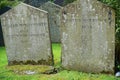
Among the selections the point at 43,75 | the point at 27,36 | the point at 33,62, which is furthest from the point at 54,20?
the point at 43,75

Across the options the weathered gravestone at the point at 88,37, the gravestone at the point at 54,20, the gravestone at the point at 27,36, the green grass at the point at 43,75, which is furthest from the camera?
the gravestone at the point at 54,20

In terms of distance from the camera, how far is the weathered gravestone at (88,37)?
31.8 feet

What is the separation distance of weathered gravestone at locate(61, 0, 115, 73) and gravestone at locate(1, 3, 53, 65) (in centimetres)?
85

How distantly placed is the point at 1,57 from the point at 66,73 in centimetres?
486

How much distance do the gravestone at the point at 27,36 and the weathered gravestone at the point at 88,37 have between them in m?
0.85

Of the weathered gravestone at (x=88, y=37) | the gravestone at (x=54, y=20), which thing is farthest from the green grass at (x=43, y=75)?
the gravestone at (x=54, y=20)

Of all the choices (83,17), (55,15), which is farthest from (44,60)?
(55,15)

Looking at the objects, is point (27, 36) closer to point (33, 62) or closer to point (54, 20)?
point (33, 62)

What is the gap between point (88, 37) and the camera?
9.96m

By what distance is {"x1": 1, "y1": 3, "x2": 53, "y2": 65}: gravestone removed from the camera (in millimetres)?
10773

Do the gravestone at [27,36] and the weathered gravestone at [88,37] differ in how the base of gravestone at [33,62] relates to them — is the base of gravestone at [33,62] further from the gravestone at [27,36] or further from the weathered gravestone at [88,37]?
A: the weathered gravestone at [88,37]

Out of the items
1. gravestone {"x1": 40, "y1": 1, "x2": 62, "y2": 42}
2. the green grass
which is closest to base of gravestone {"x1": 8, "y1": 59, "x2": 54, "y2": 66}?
the green grass

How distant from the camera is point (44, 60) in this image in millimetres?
10938

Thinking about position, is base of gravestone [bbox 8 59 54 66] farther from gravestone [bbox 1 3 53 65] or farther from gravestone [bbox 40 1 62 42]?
gravestone [bbox 40 1 62 42]
